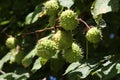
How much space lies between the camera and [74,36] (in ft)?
10.2

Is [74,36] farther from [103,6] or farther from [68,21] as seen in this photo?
[103,6]

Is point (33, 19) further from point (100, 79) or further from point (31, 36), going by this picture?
point (100, 79)

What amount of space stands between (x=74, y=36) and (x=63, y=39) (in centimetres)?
42

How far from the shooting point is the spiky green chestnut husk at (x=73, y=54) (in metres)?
2.68

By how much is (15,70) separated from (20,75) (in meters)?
0.19

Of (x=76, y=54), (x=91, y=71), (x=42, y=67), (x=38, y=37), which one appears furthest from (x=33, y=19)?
(x=91, y=71)

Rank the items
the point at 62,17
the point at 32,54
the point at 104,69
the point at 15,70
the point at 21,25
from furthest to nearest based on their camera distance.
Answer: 1. the point at 21,25
2. the point at 15,70
3. the point at 32,54
4. the point at 62,17
5. the point at 104,69

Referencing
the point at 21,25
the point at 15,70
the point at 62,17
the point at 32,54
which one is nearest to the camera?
the point at 62,17

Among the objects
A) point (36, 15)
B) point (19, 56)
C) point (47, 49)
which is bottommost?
point (47, 49)

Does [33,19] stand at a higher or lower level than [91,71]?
higher

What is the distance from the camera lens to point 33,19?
3199 mm

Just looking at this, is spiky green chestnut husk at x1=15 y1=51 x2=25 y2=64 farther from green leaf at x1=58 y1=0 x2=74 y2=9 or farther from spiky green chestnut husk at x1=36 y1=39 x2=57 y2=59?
green leaf at x1=58 y1=0 x2=74 y2=9

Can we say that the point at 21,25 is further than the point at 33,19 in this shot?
Yes

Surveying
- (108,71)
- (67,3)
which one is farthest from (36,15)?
(108,71)
